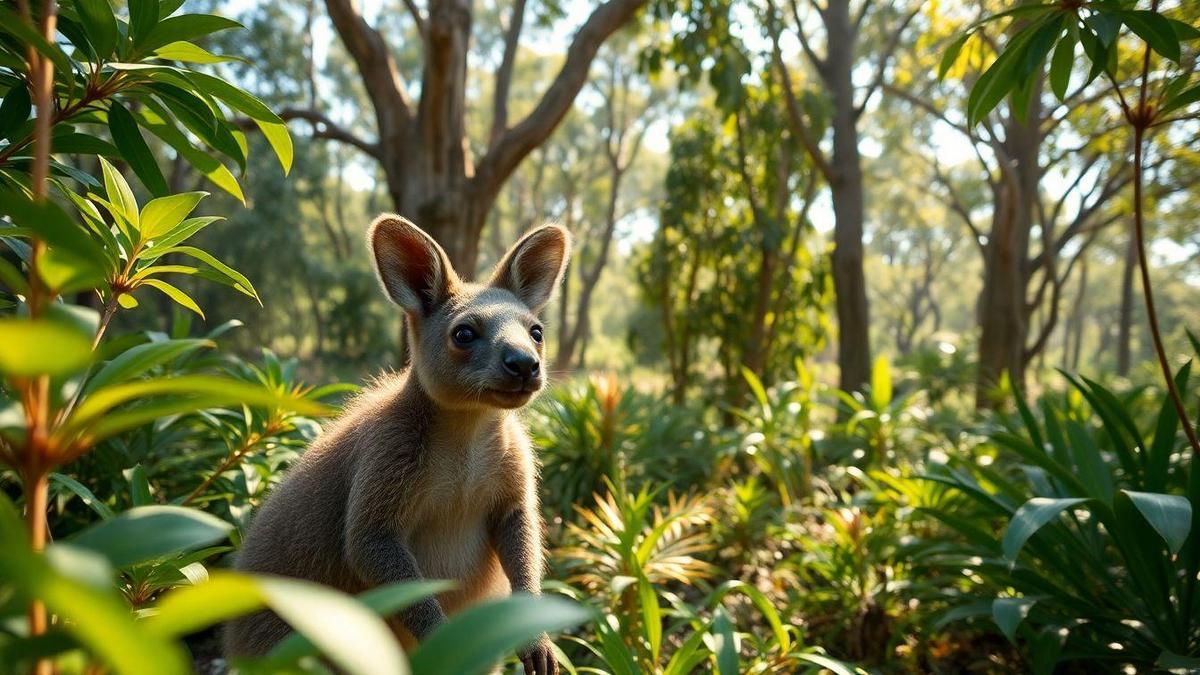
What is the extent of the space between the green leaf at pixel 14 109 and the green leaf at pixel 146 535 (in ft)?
4.94

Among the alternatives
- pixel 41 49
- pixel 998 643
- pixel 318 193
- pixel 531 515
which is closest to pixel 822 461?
pixel 998 643

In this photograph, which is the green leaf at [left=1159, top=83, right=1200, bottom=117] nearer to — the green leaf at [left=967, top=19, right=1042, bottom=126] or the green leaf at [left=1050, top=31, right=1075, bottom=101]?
the green leaf at [left=1050, top=31, right=1075, bottom=101]

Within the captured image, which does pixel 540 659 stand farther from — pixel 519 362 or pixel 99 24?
pixel 99 24

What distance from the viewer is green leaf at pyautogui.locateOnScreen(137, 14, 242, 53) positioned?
1738 millimetres

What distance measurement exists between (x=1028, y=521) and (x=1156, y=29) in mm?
1623

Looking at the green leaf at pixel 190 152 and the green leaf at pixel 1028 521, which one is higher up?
the green leaf at pixel 190 152

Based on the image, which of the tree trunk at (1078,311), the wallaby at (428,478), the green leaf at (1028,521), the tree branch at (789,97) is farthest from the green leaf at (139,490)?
the tree trunk at (1078,311)

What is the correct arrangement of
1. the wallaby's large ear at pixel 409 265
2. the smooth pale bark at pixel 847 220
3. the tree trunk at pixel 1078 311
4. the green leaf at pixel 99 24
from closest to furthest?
the green leaf at pixel 99 24 → the wallaby's large ear at pixel 409 265 → the smooth pale bark at pixel 847 220 → the tree trunk at pixel 1078 311

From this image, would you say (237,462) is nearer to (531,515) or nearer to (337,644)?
(531,515)

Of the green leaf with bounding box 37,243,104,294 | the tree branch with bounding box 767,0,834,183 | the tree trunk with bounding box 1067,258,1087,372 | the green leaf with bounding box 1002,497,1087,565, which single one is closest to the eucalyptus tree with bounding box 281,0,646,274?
the tree branch with bounding box 767,0,834,183

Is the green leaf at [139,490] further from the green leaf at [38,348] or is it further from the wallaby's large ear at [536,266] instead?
the green leaf at [38,348]

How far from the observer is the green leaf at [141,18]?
1.71 meters

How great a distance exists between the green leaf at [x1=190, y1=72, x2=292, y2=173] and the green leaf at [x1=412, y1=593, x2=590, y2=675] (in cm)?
157

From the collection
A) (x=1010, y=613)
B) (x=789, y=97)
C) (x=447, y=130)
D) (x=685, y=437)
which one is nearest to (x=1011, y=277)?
(x=789, y=97)
